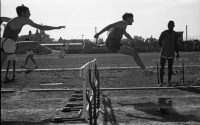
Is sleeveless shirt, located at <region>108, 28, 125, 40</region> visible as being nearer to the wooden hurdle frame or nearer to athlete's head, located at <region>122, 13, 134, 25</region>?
athlete's head, located at <region>122, 13, 134, 25</region>

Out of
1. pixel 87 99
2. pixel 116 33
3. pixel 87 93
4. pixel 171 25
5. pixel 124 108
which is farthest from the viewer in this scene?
pixel 171 25

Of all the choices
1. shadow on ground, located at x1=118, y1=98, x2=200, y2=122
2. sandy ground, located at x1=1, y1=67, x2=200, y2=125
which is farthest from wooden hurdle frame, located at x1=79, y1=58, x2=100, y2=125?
shadow on ground, located at x1=118, y1=98, x2=200, y2=122

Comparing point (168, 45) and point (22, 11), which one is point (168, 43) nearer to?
point (168, 45)

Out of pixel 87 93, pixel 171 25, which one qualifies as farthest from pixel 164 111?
pixel 171 25

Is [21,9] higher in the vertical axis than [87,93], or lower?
higher

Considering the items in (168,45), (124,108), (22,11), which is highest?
(22,11)

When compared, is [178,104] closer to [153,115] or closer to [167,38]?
[153,115]

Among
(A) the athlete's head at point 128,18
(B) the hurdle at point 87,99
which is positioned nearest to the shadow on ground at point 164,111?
(B) the hurdle at point 87,99

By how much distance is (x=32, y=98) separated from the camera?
659 cm

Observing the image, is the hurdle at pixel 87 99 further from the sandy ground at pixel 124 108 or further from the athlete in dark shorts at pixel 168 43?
the athlete in dark shorts at pixel 168 43

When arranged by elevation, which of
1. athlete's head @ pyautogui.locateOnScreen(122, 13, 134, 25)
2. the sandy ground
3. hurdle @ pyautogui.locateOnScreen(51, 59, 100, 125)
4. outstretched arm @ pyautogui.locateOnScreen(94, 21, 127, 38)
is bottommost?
the sandy ground

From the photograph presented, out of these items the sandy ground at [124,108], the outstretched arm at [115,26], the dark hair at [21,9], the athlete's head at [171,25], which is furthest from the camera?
the athlete's head at [171,25]

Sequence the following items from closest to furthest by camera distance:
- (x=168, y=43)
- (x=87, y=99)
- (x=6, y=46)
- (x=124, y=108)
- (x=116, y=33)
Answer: (x=6, y=46)
(x=87, y=99)
(x=124, y=108)
(x=116, y=33)
(x=168, y=43)

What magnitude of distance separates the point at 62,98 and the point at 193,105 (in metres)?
3.10
